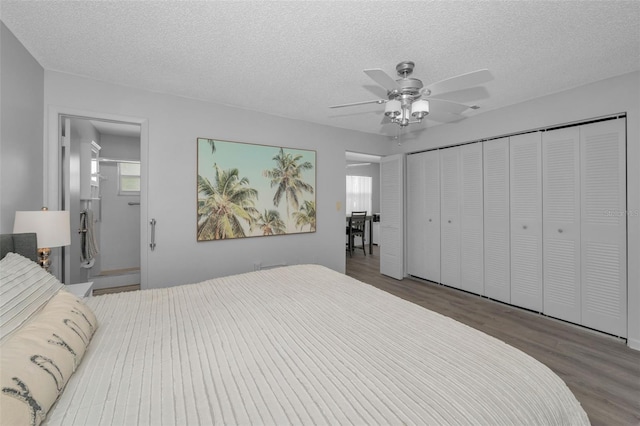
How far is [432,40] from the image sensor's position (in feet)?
6.41

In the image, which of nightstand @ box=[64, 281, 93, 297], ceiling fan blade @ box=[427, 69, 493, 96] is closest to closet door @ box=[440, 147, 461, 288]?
ceiling fan blade @ box=[427, 69, 493, 96]

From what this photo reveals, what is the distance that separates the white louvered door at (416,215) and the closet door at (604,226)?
6.22 ft

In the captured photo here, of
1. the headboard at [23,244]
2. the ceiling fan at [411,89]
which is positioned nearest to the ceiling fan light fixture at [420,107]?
the ceiling fan at [411,89]

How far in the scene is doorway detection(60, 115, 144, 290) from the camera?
10.9 feet

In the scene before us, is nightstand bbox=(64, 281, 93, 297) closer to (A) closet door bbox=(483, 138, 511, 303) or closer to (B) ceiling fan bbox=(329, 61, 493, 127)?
(B) ceiling fan bbox=(329, 61, 493, 127)

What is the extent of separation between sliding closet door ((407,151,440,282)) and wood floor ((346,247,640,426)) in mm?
487

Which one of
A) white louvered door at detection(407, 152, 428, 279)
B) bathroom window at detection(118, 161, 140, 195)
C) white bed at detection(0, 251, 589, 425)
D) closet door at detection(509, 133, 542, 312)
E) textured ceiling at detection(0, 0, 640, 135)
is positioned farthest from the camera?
bathroom window at detection(118, 161, 140, 195)

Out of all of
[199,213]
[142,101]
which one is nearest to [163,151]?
[142,101]

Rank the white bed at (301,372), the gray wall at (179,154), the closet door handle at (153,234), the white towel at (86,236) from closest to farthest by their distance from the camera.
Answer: the white bed at (301,372) < the gray wall at (179,154) < the closet door handle at (153,234) < the white towel at (86,236)

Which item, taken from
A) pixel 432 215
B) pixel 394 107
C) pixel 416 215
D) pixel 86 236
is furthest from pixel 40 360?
pixel 416 215

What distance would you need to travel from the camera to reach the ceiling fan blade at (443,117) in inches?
140

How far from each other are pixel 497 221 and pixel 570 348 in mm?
1510

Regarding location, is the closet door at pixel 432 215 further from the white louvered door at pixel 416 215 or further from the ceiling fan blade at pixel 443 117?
the ceiling fan blade at pixel 443 117

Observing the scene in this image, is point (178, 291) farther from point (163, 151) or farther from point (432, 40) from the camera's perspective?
point (432, 40)
